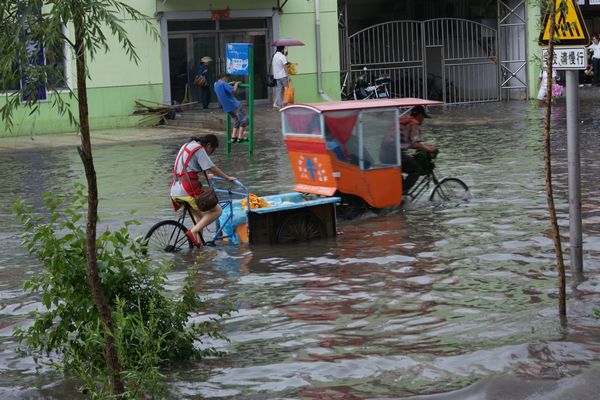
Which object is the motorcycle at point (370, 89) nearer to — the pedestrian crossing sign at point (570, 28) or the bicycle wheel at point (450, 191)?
the bicycle wheel at point (450, 191)

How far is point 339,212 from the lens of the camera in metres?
13.2

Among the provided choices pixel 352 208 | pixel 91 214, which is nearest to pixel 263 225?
pixel 352 208

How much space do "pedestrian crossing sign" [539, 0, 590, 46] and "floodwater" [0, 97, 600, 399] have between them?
207 cm

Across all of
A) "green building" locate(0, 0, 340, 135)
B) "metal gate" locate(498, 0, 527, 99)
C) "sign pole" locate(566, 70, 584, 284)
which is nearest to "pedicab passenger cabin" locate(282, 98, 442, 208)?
"sign pole" locate(566, 70, 584, 284)

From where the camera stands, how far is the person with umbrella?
29188 millimetres

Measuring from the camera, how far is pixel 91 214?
19.3 feet

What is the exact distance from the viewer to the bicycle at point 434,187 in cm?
1395

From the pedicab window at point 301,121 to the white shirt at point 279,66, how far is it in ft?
48.0

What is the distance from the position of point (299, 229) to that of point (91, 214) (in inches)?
242

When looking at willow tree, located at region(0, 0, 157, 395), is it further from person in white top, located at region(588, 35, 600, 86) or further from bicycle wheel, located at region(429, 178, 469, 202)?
person in white top, located at region(588, 35, 600, 86)

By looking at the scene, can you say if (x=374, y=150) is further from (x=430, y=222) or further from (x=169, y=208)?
(x=169, y=208)

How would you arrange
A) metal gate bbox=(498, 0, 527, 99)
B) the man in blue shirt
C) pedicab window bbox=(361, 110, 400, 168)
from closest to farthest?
1. pedicab window bbox=(361, 110, 400, 168)
2. the man in blue shirt
3. metal gate bbox=(498, 0, 527, 99)

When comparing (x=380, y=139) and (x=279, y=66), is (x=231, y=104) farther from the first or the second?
(x=380, y=139)

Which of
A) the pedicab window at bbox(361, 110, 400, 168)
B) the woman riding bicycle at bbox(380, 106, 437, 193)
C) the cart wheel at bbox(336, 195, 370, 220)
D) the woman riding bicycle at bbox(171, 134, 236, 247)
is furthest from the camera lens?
the woman riding bicycle at bbox(380, 106, 437, 193)
